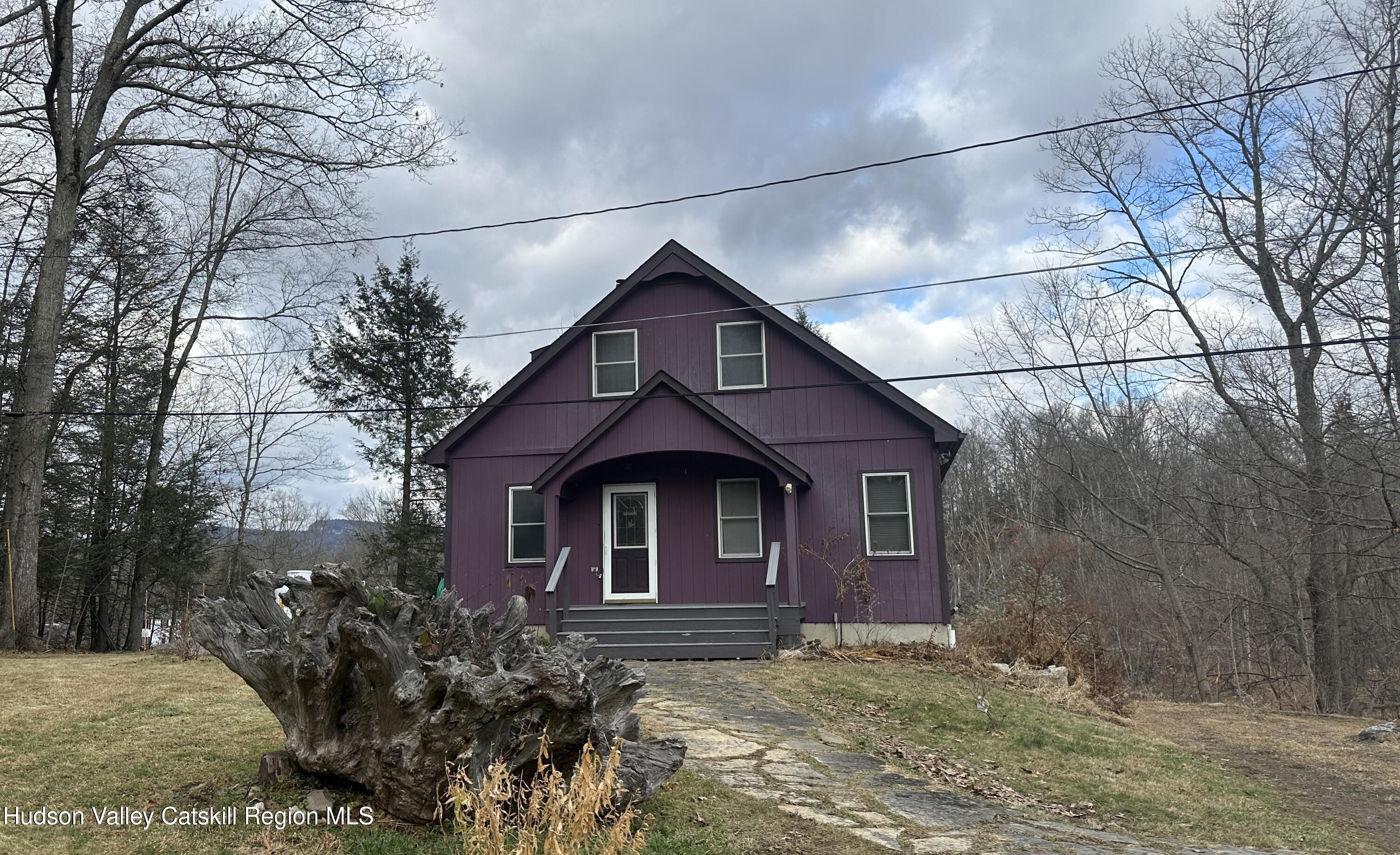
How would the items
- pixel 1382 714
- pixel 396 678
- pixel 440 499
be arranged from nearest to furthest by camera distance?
pixel 396 678 → pixel 1382 714 → pixel 440 499

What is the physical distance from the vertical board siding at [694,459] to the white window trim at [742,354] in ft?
0.24

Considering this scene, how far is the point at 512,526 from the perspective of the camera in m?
15.3

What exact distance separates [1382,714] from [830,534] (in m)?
11.2

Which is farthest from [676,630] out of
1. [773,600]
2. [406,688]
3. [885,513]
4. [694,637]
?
[406,688]

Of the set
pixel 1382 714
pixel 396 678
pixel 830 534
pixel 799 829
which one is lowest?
pixel 1382 714

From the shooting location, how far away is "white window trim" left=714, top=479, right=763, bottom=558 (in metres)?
14.3

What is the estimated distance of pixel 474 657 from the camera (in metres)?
4.84

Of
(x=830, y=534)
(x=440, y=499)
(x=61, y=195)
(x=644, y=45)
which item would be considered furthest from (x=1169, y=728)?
(x=440, y=499)

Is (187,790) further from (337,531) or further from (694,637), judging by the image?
(337,531)

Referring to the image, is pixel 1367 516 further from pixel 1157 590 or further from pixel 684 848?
pixel 684 848

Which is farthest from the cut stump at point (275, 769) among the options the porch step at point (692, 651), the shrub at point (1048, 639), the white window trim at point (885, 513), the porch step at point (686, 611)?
the shrub at point (1048, 639)

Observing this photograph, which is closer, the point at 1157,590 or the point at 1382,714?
the point at 1382,714

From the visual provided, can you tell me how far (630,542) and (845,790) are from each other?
9090 millimetres

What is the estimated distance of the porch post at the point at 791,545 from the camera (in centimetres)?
1315
